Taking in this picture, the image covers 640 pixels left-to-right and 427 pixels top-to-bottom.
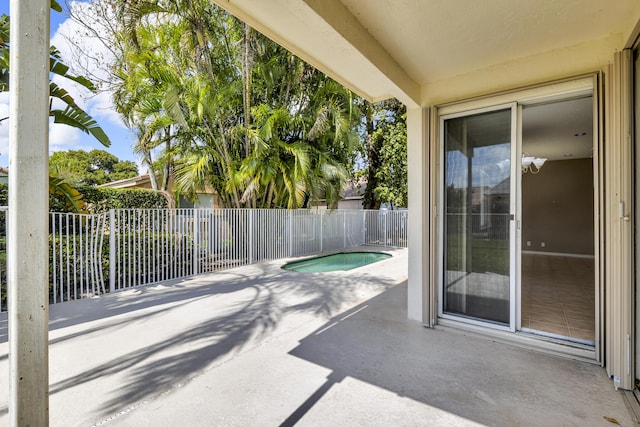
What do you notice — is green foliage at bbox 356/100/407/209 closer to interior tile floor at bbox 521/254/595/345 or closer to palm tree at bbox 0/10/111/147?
interior tile floor at bbox 521/254/595/345

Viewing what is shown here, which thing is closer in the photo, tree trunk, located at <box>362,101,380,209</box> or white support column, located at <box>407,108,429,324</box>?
white support column, located at <box>407,108,429,324</box>

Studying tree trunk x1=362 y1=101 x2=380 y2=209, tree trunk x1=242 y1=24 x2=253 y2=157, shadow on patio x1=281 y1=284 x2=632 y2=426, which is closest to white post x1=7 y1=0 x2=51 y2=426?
shadow on patio x1=281 y1=284 x2=632 y2=426

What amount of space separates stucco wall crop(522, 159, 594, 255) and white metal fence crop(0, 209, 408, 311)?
7039mm

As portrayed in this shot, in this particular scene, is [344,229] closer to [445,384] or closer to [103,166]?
[445,384]

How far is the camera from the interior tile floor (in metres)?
3.48

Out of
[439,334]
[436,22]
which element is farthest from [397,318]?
[436,22]

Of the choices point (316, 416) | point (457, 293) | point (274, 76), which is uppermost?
point (274, 76)

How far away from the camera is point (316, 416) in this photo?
2.14 m

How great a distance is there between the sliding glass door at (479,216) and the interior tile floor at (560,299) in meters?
0.53

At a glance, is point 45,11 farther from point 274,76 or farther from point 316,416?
point 274,76

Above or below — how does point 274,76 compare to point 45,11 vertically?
above

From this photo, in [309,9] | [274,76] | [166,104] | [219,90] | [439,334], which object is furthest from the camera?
[274,76]

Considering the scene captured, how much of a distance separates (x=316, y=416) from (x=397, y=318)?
218 centimetres

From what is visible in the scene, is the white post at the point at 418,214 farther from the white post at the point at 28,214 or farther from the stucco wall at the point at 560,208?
the stucco wall at the point at 560,208
